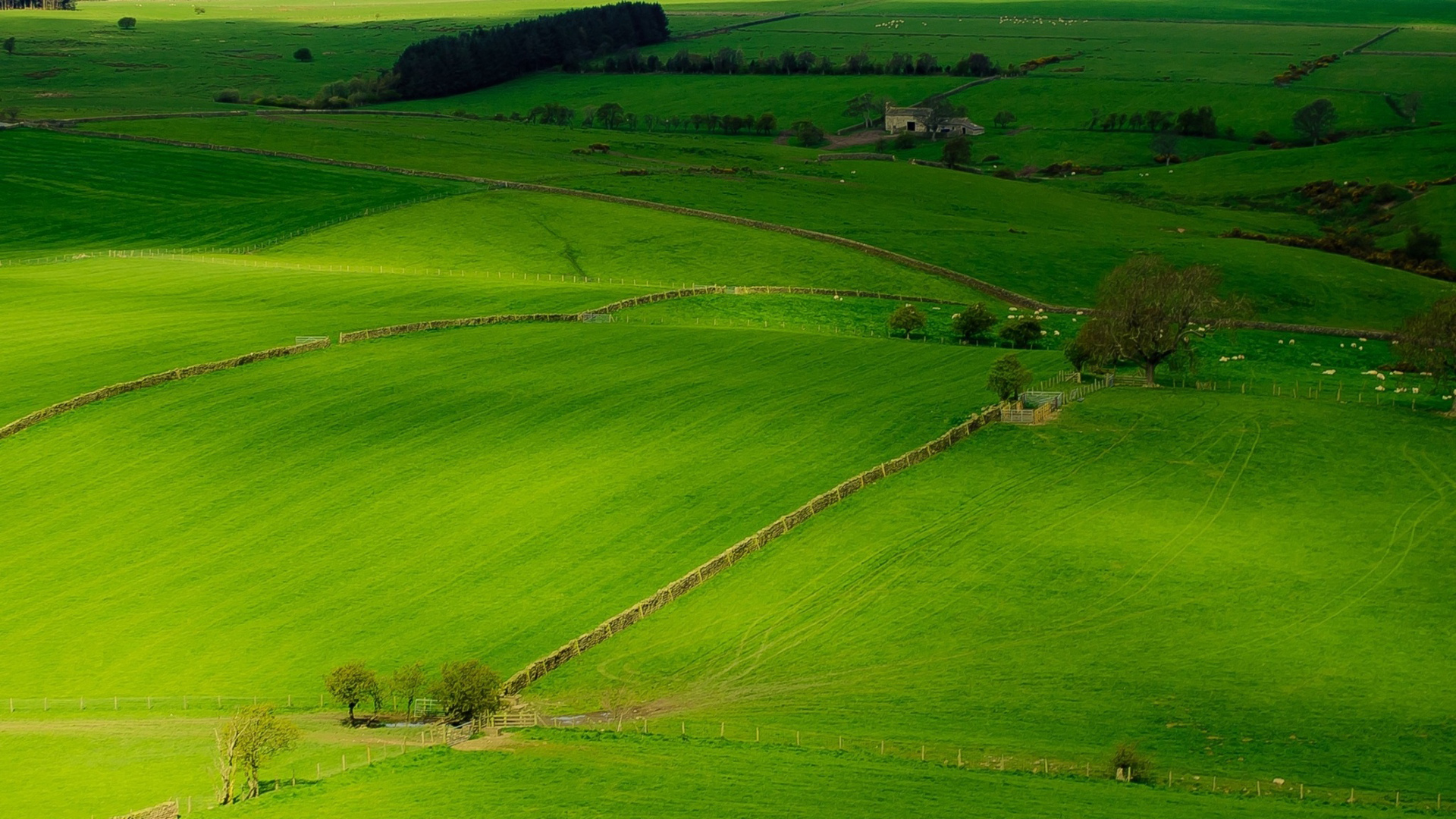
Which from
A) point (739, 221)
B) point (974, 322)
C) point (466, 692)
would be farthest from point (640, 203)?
point (466, 692)

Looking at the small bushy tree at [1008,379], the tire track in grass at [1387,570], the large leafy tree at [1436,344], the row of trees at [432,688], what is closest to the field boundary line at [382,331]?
the small bushy tree at [1008,379]

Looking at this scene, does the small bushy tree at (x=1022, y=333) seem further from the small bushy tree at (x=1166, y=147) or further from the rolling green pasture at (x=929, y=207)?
the small bushy tree at (x=1166, y=147)

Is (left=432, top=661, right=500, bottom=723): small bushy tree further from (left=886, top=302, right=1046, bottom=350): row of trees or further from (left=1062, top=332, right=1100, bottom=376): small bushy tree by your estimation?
(left=886, top=302, right=1046, bottom=350): row of trees

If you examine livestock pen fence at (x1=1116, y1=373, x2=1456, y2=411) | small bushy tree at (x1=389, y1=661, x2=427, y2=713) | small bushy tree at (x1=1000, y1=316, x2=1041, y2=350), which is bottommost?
small bushy tree at (x1=389, y1=661, x2=427, y2=713)

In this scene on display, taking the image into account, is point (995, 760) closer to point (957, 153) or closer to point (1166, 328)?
point (1166, 328)

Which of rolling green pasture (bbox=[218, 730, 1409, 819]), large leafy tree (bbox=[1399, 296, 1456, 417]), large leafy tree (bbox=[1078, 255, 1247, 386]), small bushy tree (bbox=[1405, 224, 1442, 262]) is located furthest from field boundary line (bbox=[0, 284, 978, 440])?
small bushy tree (bbox=[1405, 224, 1442, 262])

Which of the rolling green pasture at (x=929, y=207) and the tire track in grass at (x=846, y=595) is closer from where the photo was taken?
the tire track in grass at (x=846, y=595)
